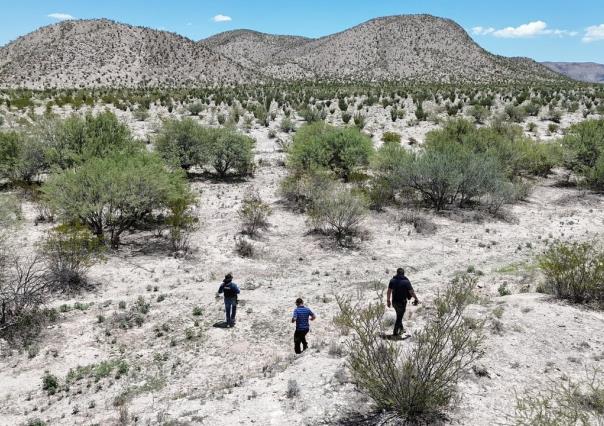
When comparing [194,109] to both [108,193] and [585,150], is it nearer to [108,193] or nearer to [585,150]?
[108,193]

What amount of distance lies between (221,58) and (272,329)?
2978 inches

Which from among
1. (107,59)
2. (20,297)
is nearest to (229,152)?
(20,297)

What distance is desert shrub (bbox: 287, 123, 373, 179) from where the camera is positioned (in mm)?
24219

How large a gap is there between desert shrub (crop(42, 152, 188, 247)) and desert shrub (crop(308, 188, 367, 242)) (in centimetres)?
540

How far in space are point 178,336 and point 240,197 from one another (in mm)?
11649

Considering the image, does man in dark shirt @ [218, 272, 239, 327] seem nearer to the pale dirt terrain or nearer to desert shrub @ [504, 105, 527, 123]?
the pale dirt terrain

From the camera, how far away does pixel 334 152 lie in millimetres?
24625

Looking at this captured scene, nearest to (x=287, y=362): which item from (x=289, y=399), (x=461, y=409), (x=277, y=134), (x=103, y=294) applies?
(x=289, y=399)

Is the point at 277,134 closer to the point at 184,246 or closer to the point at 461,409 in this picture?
the point at 184,246

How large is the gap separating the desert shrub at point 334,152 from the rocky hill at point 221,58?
146 ft

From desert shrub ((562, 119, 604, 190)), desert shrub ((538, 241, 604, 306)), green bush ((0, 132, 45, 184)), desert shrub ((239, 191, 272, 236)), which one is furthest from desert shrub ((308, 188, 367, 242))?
desert shrub ((562, 119, 604, 190))

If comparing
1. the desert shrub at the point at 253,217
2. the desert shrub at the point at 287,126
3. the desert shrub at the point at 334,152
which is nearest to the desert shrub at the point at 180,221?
the desert shrub at the point at 253,217

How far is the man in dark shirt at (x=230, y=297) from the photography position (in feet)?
36.0

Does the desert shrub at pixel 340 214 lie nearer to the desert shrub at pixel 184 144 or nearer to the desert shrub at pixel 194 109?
the desert shrub at pixel 184 144
